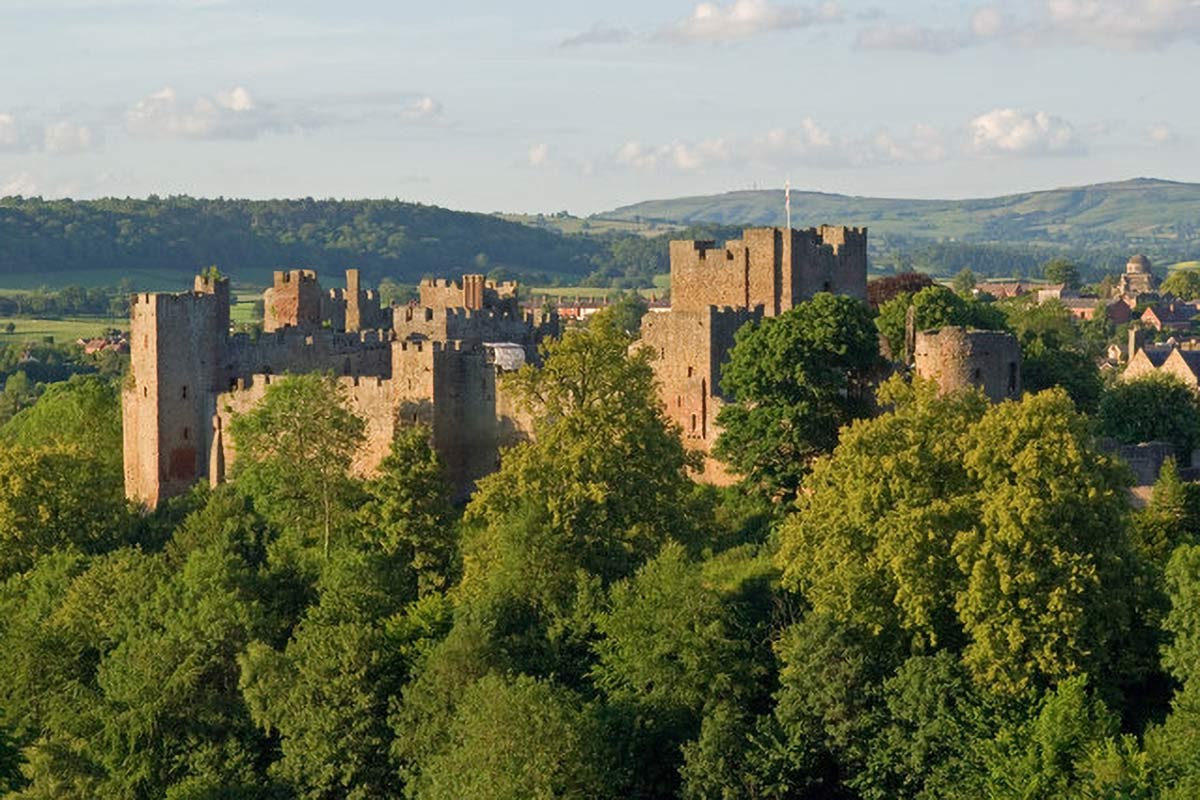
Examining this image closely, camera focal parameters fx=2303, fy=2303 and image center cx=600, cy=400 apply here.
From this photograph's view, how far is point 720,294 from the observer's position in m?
52.6

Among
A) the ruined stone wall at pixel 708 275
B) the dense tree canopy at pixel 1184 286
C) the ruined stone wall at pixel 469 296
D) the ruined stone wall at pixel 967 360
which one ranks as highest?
the ruined stone wall at pixel 708 275

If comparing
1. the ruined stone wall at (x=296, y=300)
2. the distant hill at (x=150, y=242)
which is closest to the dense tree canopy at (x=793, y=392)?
the ruined stone wall at (x=296, y=300)

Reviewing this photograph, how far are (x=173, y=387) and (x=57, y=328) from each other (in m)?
88.0

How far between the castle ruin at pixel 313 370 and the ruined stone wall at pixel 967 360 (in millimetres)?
9701

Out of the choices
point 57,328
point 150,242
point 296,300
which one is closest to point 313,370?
point 296,300

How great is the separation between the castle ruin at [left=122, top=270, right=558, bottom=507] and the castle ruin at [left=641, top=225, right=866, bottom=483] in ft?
11.8

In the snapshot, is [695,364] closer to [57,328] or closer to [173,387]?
A: [173,387]

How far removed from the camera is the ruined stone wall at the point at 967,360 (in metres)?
41.9

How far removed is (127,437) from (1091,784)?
28106 mm

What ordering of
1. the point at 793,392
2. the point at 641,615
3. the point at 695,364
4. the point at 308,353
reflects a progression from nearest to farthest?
the point at 641,615 < the point at 793,392 < the point at 695,364 < the point at 308,353

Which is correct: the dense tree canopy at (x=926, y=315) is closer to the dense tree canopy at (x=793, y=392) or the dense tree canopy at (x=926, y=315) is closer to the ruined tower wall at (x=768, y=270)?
the ruined tower wall at (x=768, y=270)

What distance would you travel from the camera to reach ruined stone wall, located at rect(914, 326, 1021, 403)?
41906mm

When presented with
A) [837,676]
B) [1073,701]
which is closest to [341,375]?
[837,676]

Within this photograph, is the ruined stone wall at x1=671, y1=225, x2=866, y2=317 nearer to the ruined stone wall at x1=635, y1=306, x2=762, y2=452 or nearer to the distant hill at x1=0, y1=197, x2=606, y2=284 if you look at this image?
the ruined stone wall at x1=635, y1=306, x2=762, y2=452
